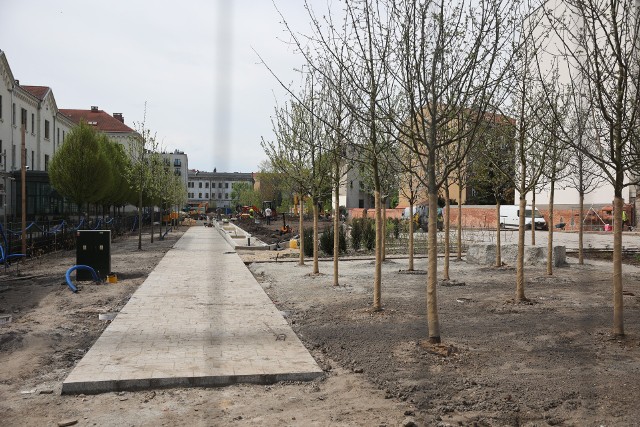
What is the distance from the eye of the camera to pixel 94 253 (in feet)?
40.6

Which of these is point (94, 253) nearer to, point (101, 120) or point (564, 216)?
point (564, 216)

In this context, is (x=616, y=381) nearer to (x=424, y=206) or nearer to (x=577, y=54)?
(x=577, y=54)

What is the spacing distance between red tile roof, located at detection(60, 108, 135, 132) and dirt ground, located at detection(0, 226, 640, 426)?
60.9 meters

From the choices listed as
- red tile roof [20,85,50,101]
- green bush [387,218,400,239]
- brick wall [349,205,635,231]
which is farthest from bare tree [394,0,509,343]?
red tile roof [20,85,50,101]

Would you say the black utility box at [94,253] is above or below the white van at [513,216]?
below

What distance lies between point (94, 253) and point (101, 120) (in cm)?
6309

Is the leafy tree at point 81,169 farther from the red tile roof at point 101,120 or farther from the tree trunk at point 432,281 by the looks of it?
the red tile roof at point 101,120

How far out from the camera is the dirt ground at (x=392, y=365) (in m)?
4.54

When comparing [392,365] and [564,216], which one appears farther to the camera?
[564,216]

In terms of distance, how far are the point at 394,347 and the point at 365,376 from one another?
41.3 inches

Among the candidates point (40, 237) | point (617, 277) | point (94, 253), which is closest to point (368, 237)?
point (94, 253)

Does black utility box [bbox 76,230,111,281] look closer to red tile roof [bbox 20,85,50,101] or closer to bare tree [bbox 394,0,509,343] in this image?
bare tree [bbox 394,0,509,343]

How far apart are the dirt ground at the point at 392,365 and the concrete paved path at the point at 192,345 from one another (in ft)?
0.55

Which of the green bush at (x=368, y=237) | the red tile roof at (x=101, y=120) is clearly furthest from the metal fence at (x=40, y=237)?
the red tile roof at (x=101, y=120)
